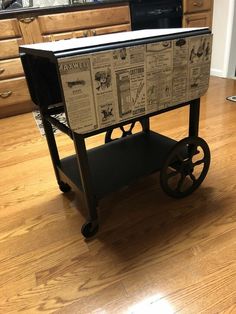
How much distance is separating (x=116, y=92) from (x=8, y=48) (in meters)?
1.64

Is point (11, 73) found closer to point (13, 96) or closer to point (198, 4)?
point (13, 96)

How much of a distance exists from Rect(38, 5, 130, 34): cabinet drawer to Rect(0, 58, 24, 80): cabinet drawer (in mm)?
344

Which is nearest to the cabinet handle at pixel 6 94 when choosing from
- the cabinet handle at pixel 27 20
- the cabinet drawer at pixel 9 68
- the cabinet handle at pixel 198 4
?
the cabinet drawer at pixel 9 68

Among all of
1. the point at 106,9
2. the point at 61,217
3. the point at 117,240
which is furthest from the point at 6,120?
the point at 117,240

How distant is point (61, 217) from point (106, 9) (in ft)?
6.24

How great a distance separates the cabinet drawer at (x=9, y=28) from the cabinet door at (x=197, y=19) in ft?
5.35

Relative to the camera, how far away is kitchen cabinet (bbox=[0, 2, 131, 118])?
2.12 m

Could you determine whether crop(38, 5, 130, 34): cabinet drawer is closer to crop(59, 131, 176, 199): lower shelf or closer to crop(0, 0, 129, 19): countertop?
crop(0, 0, 129, 19): countertop

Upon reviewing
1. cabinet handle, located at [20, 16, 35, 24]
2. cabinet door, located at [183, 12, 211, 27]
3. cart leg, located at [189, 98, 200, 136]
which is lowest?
cart leg, located at [189, 98, 200, 136]

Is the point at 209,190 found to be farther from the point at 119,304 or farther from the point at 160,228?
the point at 119,304

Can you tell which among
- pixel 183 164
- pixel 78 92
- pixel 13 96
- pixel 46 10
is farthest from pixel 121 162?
pixel 46 10

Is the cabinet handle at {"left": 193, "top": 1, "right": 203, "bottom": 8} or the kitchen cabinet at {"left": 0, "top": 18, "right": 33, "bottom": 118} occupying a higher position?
the cabinet handle at {"left": 193, "top": 1, "right": 203, "bottom": 8}

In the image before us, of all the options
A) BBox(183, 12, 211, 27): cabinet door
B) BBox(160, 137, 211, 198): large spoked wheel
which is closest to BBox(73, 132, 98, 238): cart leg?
BBox(160, 137, 211, 198): large spoked wheel

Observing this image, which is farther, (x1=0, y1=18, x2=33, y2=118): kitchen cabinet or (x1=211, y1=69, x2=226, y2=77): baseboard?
(x1=211, y1=69, x2=226, y2=77): baseboard
